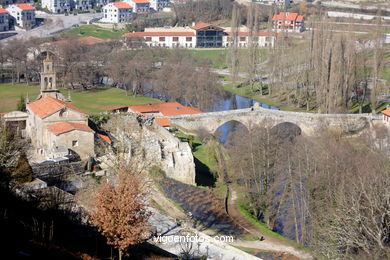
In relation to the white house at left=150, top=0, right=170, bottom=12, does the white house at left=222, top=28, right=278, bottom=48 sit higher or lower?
lower

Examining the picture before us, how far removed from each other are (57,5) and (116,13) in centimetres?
1149

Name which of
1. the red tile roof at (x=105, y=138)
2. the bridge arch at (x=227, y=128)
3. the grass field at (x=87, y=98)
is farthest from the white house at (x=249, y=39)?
the red tile roof at (x=105, y=138)

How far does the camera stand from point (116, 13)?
333ft

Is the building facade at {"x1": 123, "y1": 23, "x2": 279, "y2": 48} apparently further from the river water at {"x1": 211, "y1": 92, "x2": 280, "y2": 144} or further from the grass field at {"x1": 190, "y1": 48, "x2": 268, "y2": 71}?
the river water at {"x1": 211, "y1": 92, "x2": 280, "y2": 144}

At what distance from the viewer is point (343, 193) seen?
76.8 ft

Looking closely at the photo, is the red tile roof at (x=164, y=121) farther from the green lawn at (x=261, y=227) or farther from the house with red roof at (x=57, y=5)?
the house with red roof at (x=57, y=5)

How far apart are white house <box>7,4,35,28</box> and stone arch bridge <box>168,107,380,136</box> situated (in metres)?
58.4

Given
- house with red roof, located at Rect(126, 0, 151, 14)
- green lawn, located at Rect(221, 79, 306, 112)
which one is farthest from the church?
house with red roof, located at Rect(126, 0, 151, 14)

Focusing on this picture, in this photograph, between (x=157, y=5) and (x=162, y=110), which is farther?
(x=157, y=5)

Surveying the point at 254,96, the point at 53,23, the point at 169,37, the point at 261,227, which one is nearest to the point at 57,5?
the point at 53,23

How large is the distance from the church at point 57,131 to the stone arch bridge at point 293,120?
13804 millimetres

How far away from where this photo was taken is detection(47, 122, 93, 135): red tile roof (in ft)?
90.7

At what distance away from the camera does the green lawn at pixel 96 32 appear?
86.9 meters

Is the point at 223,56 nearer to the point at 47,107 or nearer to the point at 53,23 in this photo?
the point at 53,23
